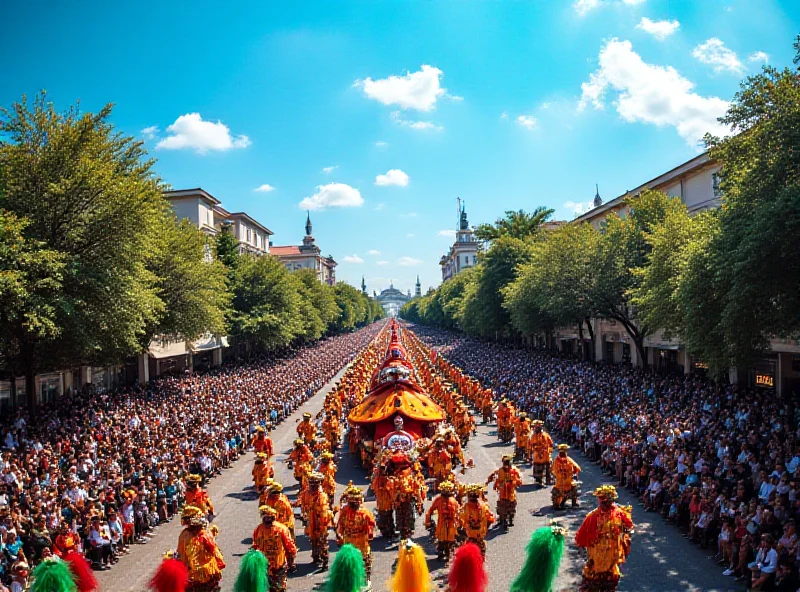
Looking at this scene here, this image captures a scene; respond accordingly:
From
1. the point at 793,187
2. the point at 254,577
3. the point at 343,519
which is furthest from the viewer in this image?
the point at 793,187

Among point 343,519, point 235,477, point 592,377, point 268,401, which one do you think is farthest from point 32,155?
point 592,377

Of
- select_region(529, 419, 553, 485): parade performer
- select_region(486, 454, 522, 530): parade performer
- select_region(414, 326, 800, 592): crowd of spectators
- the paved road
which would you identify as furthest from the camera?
select_region(529, 419, 553, 485): parade performer

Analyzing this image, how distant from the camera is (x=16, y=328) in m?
18.0

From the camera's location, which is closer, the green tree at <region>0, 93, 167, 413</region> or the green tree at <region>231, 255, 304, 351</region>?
the green tree at <region>0, 93, 167, 413</region>

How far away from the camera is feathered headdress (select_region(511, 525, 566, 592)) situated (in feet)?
23.9

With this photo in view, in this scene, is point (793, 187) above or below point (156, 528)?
above

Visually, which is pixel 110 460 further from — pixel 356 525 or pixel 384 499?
pixel 356 525

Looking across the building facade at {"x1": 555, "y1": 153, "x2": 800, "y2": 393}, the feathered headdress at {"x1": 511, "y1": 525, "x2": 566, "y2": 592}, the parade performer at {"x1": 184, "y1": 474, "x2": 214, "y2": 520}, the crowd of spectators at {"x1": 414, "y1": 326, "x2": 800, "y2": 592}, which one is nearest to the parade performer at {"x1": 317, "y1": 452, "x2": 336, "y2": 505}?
the parade performer at {"x1": 184, "y1": 474, "x2": 214, "y2": 520}

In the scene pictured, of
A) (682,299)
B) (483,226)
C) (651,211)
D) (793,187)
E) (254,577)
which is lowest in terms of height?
(254,577)

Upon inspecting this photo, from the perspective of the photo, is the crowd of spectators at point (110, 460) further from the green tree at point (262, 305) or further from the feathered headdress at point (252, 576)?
the green tree at point (262, 305)

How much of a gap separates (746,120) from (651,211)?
560 inches

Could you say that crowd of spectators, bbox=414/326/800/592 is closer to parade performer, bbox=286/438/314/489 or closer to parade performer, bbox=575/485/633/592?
parade performer, bbox=575/485/633/592

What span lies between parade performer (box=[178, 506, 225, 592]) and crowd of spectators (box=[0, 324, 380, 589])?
2.22 meters

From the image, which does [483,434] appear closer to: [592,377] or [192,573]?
[592,377]
